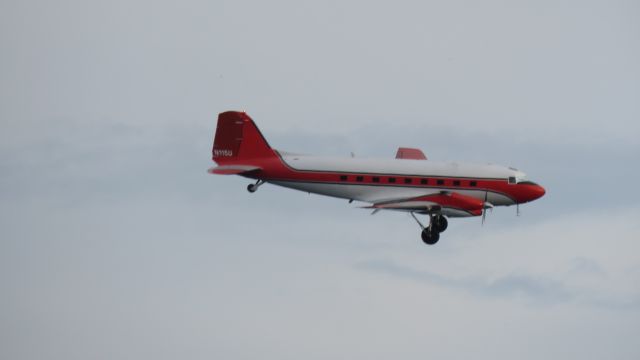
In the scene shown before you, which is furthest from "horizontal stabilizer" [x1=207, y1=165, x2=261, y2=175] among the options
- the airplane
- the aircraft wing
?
the aircraft wing

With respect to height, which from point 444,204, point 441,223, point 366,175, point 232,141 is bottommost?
point 441,223

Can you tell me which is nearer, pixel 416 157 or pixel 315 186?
pixel 315 186

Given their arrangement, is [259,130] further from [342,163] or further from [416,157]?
[416,157]

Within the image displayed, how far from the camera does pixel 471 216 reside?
63.1 metres

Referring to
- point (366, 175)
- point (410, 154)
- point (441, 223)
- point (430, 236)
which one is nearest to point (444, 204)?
point (441, 223)

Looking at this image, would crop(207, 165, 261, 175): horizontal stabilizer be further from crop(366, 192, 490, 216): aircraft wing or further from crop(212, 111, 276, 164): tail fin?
crop(366, 192, 490, 216): aircraft wing

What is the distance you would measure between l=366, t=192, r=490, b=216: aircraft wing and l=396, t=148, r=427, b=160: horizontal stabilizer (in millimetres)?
6193

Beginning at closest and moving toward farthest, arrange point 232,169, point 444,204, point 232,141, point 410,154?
point 444,204 → point 232,169 → point 232,141 → point 410,154

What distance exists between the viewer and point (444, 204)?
63.0 meters

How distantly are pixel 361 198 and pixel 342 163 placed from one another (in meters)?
2.18

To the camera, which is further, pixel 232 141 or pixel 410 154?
pixel 410 154

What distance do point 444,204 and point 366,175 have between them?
4525 millimetres

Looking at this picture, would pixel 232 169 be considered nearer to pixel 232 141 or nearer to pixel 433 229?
pixel 232 141

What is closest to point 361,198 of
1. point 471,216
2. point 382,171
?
point 382,171
